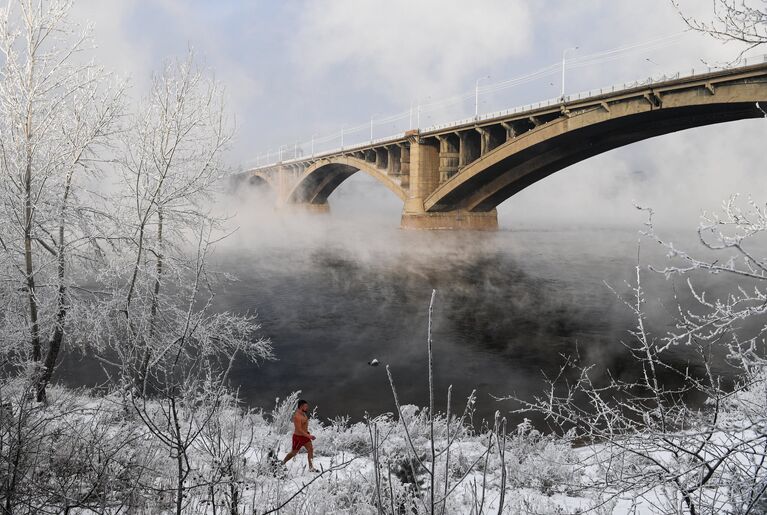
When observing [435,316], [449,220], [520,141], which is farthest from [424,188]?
[435,316]

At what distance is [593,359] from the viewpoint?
610 inches

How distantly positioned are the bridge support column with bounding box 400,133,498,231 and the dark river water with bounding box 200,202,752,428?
25.7 ft

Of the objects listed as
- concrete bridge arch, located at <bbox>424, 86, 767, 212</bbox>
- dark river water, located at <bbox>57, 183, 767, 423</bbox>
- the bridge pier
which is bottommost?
dark river water, located at <bbox>57, 183, 767, 423</bbox>

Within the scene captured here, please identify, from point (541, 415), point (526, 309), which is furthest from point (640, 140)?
point (541, 415)

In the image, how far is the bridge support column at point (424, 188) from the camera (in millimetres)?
47344

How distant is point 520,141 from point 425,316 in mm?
19591

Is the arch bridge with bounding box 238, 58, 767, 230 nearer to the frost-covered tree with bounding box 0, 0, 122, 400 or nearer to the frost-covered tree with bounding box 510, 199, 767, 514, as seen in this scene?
the frost-covered tree with bounding box 510, 199, 767, 514

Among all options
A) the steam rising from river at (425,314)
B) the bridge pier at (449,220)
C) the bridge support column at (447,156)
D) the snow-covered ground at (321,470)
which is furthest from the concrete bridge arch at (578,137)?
the snow-covered ground at (321,470)

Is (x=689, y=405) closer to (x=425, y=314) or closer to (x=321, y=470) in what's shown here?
(x=321, y=470)

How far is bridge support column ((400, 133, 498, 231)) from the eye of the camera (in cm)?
4734

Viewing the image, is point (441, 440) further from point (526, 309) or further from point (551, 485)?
point (526, 309)

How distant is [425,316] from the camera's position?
820 inches

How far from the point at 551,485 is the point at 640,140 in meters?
35.7

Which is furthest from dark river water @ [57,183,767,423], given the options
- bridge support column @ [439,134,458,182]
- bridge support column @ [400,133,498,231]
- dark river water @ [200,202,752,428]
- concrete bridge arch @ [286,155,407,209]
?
concrete bridge arch @ [286,155,407,209]
